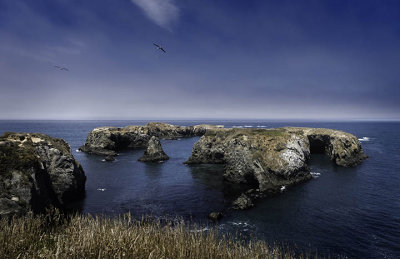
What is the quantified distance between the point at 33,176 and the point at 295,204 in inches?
1574

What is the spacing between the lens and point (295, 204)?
39625 millimetres

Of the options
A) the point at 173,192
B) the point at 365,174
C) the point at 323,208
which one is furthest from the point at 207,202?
the point at 365,174

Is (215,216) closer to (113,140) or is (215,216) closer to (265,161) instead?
(265,161)

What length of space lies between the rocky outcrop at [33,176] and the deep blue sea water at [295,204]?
4.60m

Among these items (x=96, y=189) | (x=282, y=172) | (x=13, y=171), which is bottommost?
(x=96, y=189)

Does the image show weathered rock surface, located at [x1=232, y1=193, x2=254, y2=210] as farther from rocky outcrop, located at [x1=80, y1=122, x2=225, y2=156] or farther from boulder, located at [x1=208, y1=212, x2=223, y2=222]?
rocky outcrop, located at [x1=80, y1=122, x2=225, y2=156]

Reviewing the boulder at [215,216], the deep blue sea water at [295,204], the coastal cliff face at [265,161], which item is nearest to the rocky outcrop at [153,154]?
the deep blue sea water at [295,204]

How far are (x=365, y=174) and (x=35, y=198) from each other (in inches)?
2824

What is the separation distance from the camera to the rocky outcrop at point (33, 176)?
24.8 meters

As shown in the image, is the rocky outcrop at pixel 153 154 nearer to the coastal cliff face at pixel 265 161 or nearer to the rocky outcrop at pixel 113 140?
the rocky outcrop at pixel 113 140

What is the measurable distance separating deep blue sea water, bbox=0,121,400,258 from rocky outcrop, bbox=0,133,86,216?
4604 mm

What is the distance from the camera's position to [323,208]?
37938 millimetres

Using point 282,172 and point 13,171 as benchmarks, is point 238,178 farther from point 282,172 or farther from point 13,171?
point 13,171

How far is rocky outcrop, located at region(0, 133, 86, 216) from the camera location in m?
24.8
